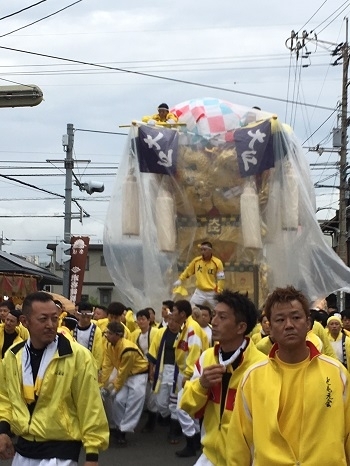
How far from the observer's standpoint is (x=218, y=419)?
466 cm

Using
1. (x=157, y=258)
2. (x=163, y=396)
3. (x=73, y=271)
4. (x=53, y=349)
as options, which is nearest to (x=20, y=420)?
(x=53, y=349)

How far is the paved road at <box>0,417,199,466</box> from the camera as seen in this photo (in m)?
9.52

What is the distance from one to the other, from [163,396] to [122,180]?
13.6ft

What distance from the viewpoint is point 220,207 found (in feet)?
45.9

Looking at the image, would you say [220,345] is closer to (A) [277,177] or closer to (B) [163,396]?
(B) [163,396]

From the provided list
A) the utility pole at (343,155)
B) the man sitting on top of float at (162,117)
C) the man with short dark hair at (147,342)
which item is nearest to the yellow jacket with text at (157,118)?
the man sitting on top of float at (162,117)

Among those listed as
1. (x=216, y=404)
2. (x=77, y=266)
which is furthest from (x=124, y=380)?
(x=77, y=266)

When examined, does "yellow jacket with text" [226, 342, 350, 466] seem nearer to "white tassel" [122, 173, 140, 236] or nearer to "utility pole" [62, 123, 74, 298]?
"white tassel" [122, 173, 140, 236]

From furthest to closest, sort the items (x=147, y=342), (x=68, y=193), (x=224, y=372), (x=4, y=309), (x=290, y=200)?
(x=68, y=193), (x=290, y=200), (x=147, y=342), (x=4, y=309), (x=224, y=372)

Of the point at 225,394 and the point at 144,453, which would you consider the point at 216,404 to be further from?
the point at 144,453

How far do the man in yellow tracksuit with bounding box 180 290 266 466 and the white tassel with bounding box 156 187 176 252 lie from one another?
9.01m

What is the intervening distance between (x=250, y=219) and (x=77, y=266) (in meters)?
12.5

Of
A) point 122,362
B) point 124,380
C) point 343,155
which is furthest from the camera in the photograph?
point 343,155

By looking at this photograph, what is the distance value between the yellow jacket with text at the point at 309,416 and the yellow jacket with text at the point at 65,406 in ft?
4.12
